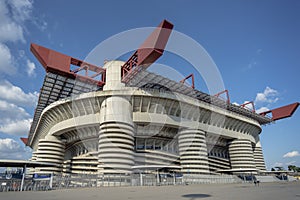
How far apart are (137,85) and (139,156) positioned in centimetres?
1352

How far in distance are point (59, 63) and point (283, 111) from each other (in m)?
66.5

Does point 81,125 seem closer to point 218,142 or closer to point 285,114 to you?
point 218,142

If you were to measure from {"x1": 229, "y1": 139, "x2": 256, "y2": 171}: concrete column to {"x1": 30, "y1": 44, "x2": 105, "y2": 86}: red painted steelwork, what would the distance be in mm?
39060

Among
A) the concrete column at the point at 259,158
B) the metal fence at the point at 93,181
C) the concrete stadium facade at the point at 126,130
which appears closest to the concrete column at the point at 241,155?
the concrete stadium facade at the point at 126,130

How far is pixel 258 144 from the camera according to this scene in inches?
2574

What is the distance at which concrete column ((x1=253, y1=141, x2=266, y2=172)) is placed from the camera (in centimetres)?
6169

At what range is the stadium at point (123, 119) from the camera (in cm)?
3275

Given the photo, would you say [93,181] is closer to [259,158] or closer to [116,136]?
[116,136]

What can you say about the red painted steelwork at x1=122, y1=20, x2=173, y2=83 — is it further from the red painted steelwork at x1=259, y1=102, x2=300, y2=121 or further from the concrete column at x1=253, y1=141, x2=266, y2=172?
the red painted steelwork at x1=259, y1=102, x2=300, y2=121

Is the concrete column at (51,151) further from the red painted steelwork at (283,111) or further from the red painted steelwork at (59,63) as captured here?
the red painted steelwork at (283,111)

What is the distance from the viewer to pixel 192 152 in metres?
40.2

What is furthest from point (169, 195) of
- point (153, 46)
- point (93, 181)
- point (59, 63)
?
point (59, 63)

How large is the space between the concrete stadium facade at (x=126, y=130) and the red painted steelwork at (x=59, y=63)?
158 inches

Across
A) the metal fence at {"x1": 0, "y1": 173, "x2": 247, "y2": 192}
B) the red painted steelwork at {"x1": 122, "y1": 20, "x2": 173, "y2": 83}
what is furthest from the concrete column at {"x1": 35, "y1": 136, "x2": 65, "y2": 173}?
the red painted steelwork at {"x1": 122, "y1": 20, "x2": 173, "y2": 83}
